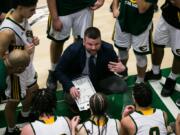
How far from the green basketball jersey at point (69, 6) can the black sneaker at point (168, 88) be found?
3.93 feet

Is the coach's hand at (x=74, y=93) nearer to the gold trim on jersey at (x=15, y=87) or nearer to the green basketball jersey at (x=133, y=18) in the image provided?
the gold trim on jersey at (x=15, y=87)

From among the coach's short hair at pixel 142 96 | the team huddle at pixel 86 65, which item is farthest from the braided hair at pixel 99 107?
the coach's short hair at pixel 142 96

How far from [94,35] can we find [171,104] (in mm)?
1190

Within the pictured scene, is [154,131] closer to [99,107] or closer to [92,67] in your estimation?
[99,107]

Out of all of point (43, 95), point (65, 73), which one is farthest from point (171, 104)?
point (43, 95)

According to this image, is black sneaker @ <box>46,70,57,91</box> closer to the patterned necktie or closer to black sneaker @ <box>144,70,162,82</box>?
the patterned necktie

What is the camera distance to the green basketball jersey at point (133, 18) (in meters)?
3.95

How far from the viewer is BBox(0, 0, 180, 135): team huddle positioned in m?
2.98

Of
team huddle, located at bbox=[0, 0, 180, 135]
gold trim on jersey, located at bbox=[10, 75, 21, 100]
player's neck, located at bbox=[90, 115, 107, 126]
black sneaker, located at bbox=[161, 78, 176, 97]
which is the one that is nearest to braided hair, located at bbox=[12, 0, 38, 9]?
team huddle, located at bbox=[0, 0, 180, 135]

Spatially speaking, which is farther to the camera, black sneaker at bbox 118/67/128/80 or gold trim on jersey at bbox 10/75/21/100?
black sneaker at bbox 118/67/128/80

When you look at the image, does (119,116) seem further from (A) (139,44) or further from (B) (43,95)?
(B) (43,95)

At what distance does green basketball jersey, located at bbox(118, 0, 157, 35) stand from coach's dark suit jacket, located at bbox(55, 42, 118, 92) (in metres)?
0.32

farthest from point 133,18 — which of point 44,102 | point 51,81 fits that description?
point 44,102

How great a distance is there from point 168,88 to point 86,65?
3.24 ft
